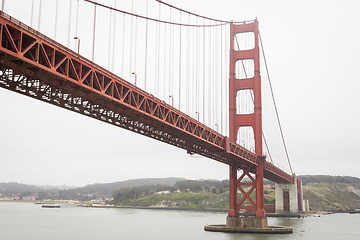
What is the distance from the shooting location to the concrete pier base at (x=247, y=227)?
139 feet

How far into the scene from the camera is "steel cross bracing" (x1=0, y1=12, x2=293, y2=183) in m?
17.0

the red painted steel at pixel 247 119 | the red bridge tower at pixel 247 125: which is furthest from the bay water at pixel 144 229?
the red painted steel at pixel 247 119

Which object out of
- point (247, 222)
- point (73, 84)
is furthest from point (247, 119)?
point (73, 84)

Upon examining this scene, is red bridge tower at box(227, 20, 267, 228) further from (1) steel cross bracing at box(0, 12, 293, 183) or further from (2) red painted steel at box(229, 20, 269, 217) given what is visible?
(1) steel cross bracing at box(0, 12, 293, 183)

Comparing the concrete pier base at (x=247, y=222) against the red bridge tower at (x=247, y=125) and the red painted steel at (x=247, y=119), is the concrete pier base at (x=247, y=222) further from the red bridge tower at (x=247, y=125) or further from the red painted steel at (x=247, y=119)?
the red painted steel at (x=247, y=119)

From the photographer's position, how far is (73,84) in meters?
20.1

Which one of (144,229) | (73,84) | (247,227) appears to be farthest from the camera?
(144,229)

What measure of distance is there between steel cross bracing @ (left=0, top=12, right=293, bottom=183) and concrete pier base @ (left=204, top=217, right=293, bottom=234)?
12113 millimetres

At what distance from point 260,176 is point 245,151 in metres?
4.31

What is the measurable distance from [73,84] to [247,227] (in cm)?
2809

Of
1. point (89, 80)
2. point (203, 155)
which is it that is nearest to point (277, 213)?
point (203, 155)

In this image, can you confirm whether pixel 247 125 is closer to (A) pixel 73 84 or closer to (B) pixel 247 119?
(B) pixel 247 119

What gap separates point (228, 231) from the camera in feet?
140

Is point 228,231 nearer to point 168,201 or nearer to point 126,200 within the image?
point 168,201
